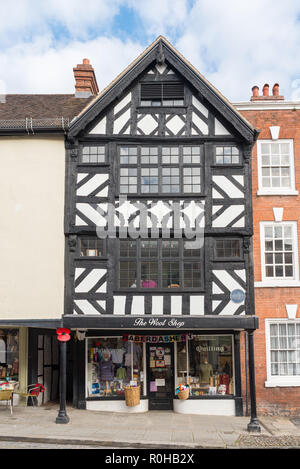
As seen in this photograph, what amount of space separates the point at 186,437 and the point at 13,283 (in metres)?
7.06

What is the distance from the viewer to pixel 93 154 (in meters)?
17.0

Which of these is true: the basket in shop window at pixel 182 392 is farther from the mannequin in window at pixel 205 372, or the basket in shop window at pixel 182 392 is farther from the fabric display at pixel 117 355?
the fabric display at pixel 117 355

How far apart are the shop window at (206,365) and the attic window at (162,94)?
313 inches

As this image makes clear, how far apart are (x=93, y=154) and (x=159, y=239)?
11.8ft

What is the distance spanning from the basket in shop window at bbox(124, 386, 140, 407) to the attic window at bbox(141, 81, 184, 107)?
9.40 metres

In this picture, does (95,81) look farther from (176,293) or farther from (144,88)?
(176,293)

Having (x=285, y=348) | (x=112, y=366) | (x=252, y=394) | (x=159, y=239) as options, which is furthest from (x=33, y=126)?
(x=285, y=348)

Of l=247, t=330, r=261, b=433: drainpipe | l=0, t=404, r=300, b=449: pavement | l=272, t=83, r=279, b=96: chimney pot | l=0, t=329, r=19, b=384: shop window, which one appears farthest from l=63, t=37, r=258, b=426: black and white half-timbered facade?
l=272, t=83, r=279, b=96: chimney pot

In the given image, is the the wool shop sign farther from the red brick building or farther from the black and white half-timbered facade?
the red brick building

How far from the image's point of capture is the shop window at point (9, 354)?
1734 cm

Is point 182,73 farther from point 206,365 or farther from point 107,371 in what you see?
point 107,371

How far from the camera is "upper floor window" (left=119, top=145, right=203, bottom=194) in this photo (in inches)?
659

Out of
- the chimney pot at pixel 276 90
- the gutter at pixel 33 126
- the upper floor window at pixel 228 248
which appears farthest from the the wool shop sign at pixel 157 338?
the chimney pot at pixel 276 90

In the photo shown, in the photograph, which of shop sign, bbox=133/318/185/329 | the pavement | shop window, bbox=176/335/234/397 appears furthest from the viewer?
shop window, bbox=176/335/234/397
